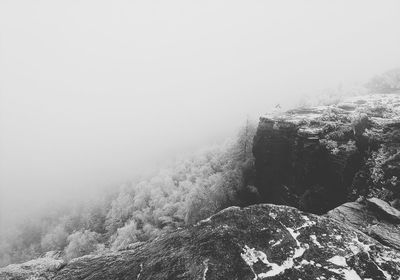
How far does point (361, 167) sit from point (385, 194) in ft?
8.71

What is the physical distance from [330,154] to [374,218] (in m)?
7.70

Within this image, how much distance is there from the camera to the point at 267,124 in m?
24.1

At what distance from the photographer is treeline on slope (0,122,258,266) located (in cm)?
3206

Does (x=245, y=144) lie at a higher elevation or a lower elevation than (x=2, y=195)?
higher

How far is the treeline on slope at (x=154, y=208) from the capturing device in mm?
32062

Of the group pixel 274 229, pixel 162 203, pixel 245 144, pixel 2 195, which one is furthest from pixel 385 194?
pixel 2 195

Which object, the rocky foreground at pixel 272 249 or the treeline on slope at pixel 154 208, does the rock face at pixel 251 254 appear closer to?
the rocky foreground at pixel 272 249

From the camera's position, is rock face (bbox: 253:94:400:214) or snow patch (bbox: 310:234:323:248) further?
rock face (bbox: 253:94:400:214)

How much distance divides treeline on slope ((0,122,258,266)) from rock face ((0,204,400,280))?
12687 mm

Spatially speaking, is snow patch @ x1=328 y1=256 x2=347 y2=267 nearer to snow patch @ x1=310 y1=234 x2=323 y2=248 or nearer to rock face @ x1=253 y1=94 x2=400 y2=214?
snow patch @ x1=310 y1=234 x2=323 y2=248

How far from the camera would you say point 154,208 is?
164 ft

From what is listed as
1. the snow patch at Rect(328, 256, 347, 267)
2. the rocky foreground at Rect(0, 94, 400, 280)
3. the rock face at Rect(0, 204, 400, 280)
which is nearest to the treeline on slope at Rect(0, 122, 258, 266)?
the rocky foreground at Rect(0, 94, 400, 280)

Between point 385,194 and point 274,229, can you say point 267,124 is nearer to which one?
point 385,194

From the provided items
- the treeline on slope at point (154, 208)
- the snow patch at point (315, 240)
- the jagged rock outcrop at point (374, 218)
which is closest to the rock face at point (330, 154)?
the jagged rock outcrop at point (374, 218)
